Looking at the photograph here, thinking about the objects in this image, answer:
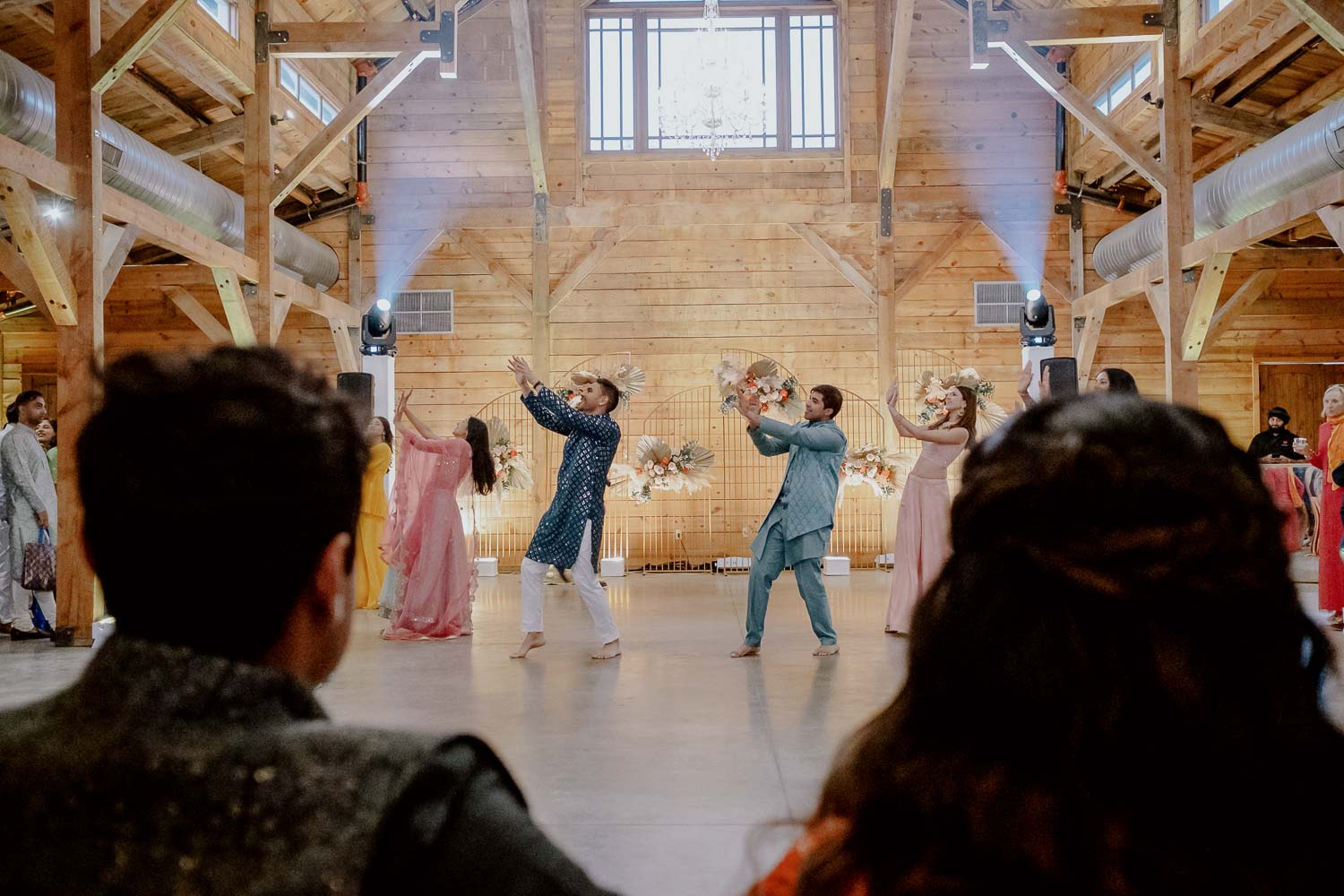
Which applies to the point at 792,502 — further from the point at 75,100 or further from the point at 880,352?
the point at 880,352

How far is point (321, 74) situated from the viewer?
11734 mm

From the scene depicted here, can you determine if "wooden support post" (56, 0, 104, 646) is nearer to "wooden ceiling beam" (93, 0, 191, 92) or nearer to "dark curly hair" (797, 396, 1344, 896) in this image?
"wooden ceiling beam" (93, 0, 191, 92)

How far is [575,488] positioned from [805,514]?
1.20 metres

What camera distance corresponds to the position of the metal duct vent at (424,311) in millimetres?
12398

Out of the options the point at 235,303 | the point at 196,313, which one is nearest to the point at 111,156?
the point at 235,303

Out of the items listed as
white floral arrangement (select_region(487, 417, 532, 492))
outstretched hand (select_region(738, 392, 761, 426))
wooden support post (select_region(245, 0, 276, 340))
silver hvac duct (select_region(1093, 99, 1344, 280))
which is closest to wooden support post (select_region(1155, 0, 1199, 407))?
silver hvac duct (select_region(1093, 99, 1344, 280))

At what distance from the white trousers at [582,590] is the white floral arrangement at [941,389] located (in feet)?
10.0

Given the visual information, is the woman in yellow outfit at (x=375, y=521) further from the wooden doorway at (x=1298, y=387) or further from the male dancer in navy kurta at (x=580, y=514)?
the wooden doorway at (x=1298, y=387)

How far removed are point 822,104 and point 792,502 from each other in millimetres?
7498

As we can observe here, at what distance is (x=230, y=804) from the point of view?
716 millimetres

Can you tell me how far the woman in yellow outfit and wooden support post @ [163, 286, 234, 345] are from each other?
4045 millimetres

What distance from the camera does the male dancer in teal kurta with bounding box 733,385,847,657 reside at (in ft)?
19.6

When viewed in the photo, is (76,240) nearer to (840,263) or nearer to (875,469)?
(875,469)

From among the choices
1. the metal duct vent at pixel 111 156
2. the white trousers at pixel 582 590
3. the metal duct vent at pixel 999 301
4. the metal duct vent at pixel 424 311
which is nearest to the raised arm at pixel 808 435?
the white trousers at pixel 582 590
